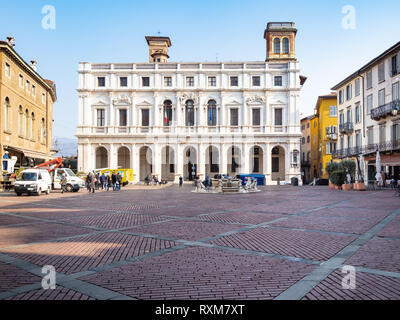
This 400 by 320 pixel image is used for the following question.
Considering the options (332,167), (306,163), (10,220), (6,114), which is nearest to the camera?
(10,220)

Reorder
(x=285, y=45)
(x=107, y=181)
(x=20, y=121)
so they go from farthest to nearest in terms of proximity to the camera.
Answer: (x=285, y=45), (x=107, y=181), (x=20, y=121)

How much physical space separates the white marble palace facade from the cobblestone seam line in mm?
36972

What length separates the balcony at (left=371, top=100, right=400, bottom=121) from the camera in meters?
29.0

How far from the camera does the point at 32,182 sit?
849 inches

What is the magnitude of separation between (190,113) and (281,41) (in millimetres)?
18413

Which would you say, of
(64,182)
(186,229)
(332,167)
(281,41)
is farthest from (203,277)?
(281,41)

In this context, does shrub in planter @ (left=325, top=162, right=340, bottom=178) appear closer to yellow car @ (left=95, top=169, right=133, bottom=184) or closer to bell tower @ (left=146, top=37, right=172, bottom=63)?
yellow car @ (left=95, top=169, right=133, bottom=184)

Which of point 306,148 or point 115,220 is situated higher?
point 306,148

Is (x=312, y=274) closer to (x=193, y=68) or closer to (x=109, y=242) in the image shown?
(x=109, y=242)

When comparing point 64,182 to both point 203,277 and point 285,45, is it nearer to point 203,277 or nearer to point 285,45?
point 203,277

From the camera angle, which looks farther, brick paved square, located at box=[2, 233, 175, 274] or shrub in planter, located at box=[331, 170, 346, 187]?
shrub in planter, located at box=[331, 170, 346, 187]

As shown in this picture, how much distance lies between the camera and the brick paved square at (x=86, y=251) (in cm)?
570

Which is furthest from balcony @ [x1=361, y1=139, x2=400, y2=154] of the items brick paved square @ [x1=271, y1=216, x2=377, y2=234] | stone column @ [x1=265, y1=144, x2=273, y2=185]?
brick paved square @ [x1=271, y1=216, x2=377, y2=234]
